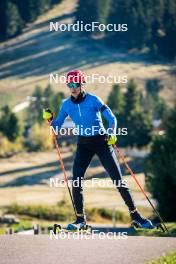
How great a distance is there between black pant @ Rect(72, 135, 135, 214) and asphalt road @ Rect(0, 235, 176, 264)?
0.96m

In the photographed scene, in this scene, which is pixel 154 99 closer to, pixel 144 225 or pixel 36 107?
pixel 36 107

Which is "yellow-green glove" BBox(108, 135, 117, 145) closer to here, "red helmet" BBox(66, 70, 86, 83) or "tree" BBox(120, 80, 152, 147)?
"red helmet" BBox(66, 70, 86, 83)

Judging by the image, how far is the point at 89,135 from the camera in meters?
12.5

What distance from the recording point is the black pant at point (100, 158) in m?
12.6

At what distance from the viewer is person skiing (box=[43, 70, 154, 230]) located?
12.5 meters

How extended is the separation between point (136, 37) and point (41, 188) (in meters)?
112

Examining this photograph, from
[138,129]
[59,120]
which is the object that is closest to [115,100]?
[138,129]

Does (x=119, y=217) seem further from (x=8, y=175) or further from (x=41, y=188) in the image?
(x=8, y=175)

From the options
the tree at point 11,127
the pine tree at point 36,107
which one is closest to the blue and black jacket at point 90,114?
the tree at point 11,127

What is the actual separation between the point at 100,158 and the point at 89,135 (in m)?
0.51

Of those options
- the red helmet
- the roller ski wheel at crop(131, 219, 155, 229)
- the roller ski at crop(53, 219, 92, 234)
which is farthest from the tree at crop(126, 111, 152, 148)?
the red helmet

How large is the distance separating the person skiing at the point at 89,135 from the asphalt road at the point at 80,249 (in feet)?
2.44

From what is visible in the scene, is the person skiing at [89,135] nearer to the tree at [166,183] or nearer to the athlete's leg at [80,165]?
the athlete's leg at [80,165]

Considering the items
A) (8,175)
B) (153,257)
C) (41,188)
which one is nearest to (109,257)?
(153,257)
